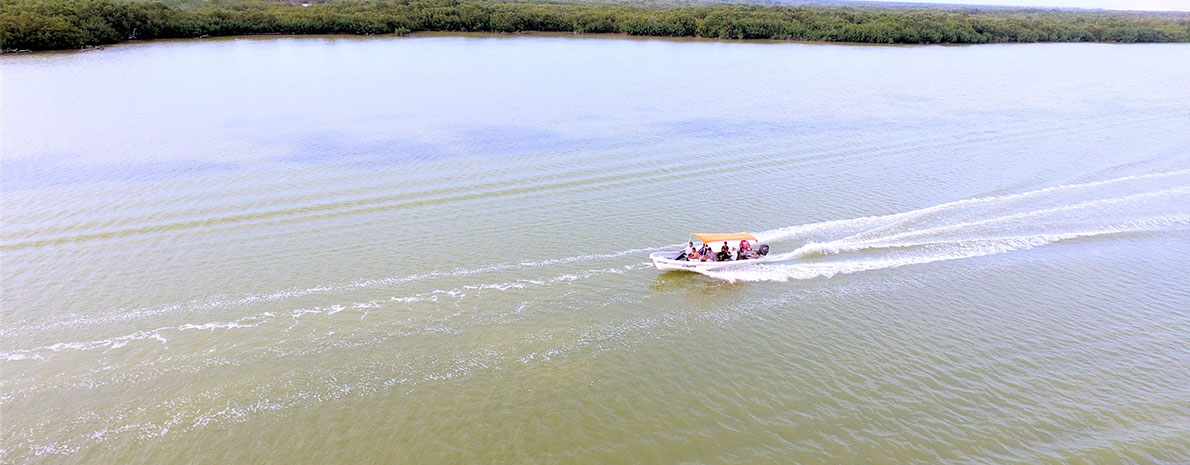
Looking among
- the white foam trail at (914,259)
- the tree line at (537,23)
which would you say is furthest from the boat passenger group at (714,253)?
the tree line at (537,23)

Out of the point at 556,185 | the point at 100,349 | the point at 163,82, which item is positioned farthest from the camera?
the point at 163,82

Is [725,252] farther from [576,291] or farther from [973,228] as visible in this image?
[973,228]

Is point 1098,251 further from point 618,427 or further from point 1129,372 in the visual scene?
point 618,427

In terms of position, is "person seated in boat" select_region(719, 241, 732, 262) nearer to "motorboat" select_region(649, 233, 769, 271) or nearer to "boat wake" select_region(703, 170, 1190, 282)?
"motorboat" select_region(649, 233, 769, 271)

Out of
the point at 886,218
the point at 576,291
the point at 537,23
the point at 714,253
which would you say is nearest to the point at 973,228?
the point at 886,218

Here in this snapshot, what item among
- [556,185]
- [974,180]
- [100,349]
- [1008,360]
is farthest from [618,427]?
[974,180]

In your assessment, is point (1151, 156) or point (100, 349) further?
point (1151, 156)

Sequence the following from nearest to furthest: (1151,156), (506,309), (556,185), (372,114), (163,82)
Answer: (506,309) → (556,185) → (1151,156) → (372,114) → (163,82)
